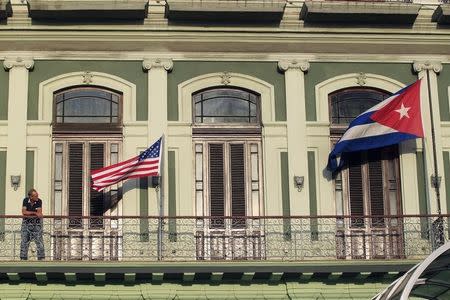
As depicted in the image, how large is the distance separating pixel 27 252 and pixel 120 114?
384 centimetres

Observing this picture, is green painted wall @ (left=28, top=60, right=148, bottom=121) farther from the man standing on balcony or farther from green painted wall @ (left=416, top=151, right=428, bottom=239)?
green painted wall @ (left=416, top=151, right=428, bottom=239)

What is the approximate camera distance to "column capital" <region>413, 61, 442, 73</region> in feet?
86.0

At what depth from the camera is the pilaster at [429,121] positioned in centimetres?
2561

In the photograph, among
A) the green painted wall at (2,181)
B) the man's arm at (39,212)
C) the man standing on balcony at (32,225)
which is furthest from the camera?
the green painted wall at (2,181)

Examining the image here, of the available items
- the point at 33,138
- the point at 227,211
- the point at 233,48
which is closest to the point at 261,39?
the point at 233,48

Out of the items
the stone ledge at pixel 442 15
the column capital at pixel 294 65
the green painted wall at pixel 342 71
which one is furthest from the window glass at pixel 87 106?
the stone ledge at pixel 442 15

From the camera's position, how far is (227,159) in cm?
2581

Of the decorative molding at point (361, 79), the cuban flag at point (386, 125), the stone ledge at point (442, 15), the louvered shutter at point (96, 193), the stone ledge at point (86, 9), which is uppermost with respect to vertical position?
the stone ledge at point (86, 9)

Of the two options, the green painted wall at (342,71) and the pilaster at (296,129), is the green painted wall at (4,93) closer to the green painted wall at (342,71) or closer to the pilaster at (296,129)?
the pilaster at (296,129)

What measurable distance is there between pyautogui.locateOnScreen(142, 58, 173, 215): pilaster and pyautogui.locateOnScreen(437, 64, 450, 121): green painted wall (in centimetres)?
620

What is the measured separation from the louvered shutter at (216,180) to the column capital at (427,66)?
15.9 feet

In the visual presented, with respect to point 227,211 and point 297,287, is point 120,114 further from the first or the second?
point 297,287

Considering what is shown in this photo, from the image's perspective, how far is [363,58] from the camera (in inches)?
1035

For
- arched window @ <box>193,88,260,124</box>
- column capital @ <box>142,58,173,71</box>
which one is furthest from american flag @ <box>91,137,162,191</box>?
column capital @ <box>142,58,173,71</box>
